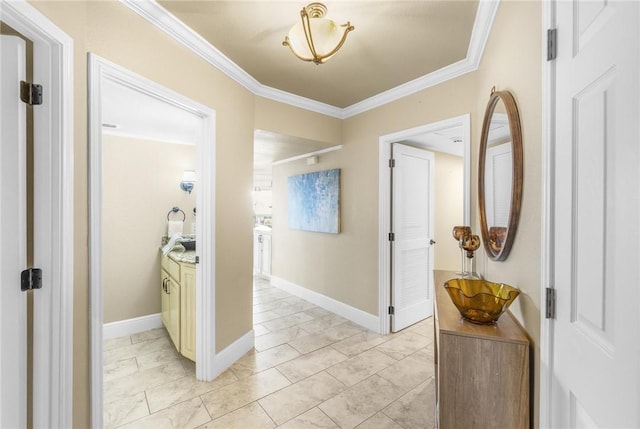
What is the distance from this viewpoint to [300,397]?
1990mm

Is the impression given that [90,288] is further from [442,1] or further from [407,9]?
[442,1]

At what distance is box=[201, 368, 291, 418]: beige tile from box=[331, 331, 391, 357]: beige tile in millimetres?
694

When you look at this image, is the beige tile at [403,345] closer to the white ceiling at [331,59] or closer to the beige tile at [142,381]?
the beige tile at [142,381]

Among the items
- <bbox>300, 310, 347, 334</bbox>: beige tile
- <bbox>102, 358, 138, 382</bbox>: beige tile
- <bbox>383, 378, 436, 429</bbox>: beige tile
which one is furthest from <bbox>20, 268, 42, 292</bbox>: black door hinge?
<bbox>300, 310, 347, 334</bbox>: beige tile

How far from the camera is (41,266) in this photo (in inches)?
46.0

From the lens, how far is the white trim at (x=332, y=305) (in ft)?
10.2

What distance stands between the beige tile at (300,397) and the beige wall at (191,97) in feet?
2.12

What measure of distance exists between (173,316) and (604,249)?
3007 millimetres

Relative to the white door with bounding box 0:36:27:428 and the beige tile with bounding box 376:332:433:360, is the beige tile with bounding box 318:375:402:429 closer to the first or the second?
the beige tile with bounding box 376:332:433:360

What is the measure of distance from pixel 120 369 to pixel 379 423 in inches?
83.9

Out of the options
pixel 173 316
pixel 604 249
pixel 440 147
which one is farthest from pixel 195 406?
pixel 440 147

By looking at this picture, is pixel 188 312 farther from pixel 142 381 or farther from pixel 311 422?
pixel 311 422

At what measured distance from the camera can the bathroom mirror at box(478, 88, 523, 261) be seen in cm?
123

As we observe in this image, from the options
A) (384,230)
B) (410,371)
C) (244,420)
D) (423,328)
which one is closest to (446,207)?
(384,230)
